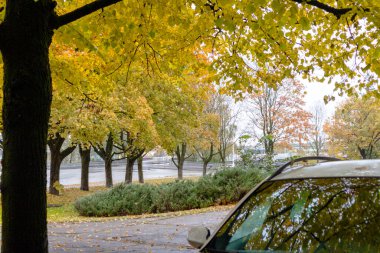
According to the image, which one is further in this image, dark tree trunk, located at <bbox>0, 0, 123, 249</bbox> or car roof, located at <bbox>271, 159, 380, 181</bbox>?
dark tree trunk, located at <bbox>0, 0, 123, 249</bbox>

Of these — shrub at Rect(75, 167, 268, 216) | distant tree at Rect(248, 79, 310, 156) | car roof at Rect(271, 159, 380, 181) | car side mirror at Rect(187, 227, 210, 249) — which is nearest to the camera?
car roof at Rect(271, 159, 380, 181)

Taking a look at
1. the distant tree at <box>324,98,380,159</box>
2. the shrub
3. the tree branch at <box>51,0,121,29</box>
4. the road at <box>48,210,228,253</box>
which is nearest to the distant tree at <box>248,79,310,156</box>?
the distant tree at <box>324,98,380,159</box>

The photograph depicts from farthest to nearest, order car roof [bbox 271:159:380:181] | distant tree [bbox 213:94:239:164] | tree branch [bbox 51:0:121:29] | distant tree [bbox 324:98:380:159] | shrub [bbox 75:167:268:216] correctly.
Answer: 1. distant tree [bbox 213:94:239:164]
2. distant tree [bbox 324:98:380:159]
3. shrub [bbox 75:167:268:216]
4. tree branch [bbox 51:0:121:29]
5. car roof [bbox 271:159:380:181]

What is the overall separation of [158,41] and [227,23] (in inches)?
111

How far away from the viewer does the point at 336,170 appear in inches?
128

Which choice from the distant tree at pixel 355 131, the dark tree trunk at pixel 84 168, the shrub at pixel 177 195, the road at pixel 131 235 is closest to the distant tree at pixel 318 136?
the distant tree at pixel 355 131

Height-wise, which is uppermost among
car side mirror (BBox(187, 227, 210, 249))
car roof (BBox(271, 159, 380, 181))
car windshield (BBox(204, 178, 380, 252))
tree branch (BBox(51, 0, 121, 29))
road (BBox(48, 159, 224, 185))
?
tree branch (BBox(51, 0, 121, 29))

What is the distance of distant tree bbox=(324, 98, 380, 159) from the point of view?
4094cm

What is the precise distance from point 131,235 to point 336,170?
6.20 meters

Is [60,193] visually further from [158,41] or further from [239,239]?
[239,239]

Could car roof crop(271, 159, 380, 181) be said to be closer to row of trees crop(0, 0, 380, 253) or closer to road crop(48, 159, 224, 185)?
row of trees crop(0, 0, 380, 253)

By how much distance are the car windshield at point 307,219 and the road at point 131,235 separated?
3780 mm

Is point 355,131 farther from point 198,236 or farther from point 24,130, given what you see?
point 198,236

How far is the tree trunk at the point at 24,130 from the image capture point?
435 cm
